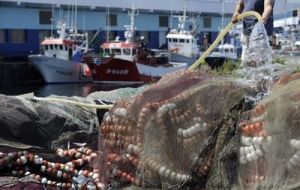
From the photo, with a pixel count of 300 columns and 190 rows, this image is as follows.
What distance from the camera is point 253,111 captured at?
2965mm

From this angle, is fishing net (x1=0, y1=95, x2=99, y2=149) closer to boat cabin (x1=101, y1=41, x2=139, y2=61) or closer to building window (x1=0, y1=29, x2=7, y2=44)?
boat cabin (x1=101, y1=41, x2=139, y2=61)

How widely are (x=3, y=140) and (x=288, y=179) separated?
252 centimetres

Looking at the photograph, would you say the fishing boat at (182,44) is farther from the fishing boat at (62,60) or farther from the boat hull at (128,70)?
the fishing boat at (62,60)

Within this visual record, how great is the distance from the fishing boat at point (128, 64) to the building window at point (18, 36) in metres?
6.21

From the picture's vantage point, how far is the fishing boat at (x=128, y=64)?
36094 millimetres

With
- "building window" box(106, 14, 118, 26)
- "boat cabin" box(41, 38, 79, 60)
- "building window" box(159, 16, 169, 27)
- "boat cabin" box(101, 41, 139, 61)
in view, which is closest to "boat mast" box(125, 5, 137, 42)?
"boat cabin" box(101, 41, 139, 61)

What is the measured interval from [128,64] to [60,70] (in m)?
5.88

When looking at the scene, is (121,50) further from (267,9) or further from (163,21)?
(267,9)

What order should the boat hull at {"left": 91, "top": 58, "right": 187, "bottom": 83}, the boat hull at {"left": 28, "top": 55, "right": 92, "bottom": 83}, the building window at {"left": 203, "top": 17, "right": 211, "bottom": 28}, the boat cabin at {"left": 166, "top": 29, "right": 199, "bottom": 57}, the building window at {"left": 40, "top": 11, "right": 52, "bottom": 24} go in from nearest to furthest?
the boat hull at {"left": 91, "top": 58, "right": 187, "bottom": 83}, the boat hull at {"left": 28, "top": 55, "right": 92, "bottom": 83}, the boat cabin at {"left": 166, "top": 29, "right": 199, "bottom": 57}, the building window at {"left": 40, "top": 11, "right": 52, "bottom": 24}, the building window at {"left": 203, "top": 17, "right": 211, "bottom": 28}

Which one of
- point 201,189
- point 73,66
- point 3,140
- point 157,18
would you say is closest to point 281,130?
point 201,189

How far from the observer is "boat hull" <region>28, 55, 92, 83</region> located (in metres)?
38.3

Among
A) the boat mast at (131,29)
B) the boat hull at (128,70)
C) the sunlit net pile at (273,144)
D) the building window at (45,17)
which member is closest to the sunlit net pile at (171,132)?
the sunlit net pile at (273,144)

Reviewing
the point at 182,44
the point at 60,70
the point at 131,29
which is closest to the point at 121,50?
the point at 131,29

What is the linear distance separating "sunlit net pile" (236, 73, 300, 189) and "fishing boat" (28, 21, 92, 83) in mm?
35688
